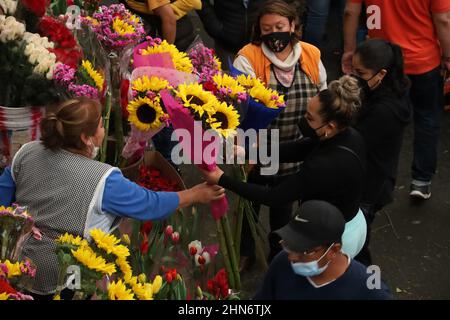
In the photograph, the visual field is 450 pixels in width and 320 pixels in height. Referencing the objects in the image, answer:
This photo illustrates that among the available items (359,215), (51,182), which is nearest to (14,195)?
(51,182)

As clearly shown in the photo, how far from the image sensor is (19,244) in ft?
8.64

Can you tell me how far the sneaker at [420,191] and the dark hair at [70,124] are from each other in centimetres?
252

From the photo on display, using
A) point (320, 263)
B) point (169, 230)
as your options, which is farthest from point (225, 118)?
point (320, 263)

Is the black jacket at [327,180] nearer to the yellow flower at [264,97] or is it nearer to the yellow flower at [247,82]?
the yellow flower at [264,97]

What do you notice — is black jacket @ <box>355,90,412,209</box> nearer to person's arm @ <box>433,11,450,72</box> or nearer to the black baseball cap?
person's arm @ <box>433,11,450,72</box>

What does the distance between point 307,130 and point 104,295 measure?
1.25 meters

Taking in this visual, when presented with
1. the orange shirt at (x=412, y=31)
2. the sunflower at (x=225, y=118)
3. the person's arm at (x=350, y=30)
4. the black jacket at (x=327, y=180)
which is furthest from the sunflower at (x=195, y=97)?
the person's arm at (x=350, y=30)

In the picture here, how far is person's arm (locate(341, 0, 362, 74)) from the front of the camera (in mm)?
4695

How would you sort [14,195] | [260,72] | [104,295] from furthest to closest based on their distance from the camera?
[260,72]
[14,195]
[104,295]

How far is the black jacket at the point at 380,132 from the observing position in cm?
358

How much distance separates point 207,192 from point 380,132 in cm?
93

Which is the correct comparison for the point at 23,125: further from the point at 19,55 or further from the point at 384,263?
the point at 384,263

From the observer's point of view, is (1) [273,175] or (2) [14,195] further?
(1) [273,175]

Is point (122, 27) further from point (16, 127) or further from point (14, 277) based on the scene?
point (14, 277)
